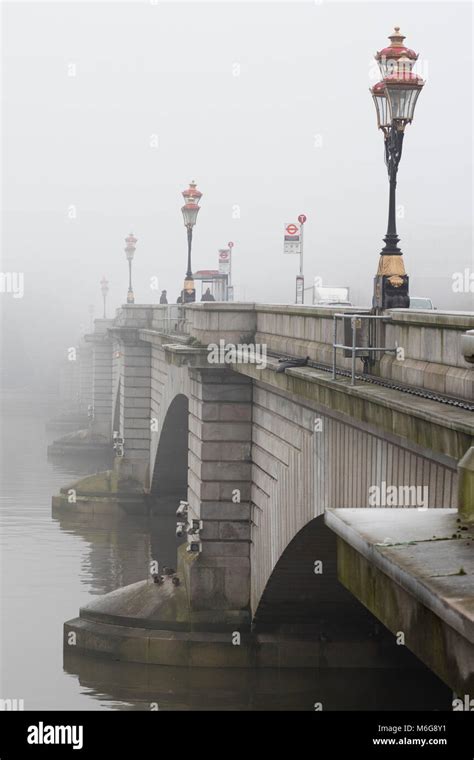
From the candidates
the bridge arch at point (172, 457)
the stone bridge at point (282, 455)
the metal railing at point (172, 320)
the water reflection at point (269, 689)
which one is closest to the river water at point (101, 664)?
the water reflection at point (269, 689)

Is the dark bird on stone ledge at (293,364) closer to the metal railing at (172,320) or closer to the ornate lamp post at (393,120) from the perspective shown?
the ornate lamp post at (393,120)

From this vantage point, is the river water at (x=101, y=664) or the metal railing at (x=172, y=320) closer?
the river water at (x=101, y=664)

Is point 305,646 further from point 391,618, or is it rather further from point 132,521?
point 132,521

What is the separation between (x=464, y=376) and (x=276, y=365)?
8.08 metres

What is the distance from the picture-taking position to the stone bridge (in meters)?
12.4

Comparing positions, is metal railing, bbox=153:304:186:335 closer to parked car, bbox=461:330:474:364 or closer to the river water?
the river water

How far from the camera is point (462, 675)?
20.0 feet

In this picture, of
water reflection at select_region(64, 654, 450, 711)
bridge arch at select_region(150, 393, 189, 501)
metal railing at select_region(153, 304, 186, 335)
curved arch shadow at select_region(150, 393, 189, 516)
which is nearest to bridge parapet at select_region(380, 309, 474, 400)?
water reflection at select_region(64, 654, 450, 711)

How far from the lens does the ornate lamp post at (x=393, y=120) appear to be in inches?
568

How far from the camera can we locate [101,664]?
2802 centimetres

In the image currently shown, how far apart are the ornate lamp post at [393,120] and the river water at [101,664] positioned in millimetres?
12525

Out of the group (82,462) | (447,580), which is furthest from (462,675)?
(82,462)

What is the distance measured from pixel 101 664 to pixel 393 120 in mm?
16640

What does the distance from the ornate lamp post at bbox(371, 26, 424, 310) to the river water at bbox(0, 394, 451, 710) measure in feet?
41.1
